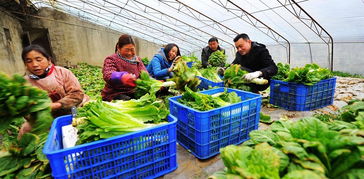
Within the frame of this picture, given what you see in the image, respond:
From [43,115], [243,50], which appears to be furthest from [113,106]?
[243,50]

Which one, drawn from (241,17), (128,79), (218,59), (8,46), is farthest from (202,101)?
(8,46)

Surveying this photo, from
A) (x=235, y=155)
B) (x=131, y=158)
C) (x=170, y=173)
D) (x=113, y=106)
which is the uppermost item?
(x=113, y=106)

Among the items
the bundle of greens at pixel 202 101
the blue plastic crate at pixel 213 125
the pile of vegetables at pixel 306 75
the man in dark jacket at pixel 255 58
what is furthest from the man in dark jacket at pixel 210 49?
the blue plastic crate at pixel 213 125

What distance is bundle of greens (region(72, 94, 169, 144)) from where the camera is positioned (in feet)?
5.34

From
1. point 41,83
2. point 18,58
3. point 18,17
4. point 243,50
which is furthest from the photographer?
point 18,17

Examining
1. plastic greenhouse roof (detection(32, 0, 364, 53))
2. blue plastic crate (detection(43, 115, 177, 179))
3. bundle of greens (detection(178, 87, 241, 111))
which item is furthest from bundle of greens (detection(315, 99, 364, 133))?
plastic greenhouse roof (detection(32, 0, 364, 53))

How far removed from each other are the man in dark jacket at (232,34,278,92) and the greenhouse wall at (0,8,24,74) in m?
8.94

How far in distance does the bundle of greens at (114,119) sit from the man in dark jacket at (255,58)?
7.83ft

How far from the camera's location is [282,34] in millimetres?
10930

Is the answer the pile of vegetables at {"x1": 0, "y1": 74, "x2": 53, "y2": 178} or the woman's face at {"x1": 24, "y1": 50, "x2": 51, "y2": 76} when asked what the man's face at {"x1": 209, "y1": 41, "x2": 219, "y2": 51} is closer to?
the woman's face at {"x1": 24, "y1": 50, "x2": 51, "y2": 76}

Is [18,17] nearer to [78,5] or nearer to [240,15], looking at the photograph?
[78,5]

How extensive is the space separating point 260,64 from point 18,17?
14.6 m

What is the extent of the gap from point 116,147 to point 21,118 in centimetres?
87

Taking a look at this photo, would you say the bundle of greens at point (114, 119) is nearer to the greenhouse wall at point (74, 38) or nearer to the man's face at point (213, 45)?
the man's face at point (213, 45)
